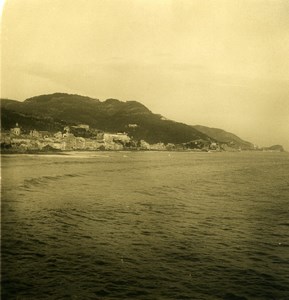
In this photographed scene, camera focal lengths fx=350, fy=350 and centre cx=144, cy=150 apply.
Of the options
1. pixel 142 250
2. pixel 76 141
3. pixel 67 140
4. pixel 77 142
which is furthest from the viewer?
pixel 77 142

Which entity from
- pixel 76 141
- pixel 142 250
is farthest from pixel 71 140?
pixel 142 250

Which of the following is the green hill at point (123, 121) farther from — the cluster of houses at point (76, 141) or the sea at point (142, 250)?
the sea at point (142, 250)

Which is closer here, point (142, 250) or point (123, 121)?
point (142, 250)

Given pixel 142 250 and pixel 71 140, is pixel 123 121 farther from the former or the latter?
pixel 142 250

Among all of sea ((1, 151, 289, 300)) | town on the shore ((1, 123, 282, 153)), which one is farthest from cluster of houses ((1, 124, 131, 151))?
sea ((1, 151, 289, 300))

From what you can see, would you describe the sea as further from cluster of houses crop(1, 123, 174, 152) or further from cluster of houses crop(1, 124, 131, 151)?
cluster of houses crop(1, 123, 174, 152)

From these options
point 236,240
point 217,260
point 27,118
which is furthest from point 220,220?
point 27,118

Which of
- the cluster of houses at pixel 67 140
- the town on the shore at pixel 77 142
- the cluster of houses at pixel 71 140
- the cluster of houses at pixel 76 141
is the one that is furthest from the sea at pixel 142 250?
the cluster of houses at pixel 71 140

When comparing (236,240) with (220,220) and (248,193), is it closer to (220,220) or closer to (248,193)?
(220,220)
